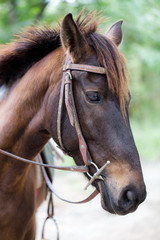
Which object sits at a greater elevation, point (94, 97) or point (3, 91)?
point (3, 91)

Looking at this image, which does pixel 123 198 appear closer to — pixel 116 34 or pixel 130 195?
pixel 130 195

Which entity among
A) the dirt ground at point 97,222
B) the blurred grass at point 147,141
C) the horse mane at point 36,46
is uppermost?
the horse mane at point 36,46

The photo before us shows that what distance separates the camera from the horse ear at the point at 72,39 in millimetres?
1875

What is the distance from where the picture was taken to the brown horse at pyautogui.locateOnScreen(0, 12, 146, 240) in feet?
5.96

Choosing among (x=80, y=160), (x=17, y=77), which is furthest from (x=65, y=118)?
(x=17, y=77)

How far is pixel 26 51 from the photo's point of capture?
225 centimetres

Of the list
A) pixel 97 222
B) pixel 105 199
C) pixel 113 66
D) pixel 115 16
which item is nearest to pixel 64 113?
pixel 113 66

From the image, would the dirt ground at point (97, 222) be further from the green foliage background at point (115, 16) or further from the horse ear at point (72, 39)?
the horse ear at point (72, 39)

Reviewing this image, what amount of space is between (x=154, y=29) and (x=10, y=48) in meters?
5.42

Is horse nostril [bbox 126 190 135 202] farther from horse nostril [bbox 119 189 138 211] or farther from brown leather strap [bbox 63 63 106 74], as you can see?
brown leather strap [bbox 63 63 106 74]

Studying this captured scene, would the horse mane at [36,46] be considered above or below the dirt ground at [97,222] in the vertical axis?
above

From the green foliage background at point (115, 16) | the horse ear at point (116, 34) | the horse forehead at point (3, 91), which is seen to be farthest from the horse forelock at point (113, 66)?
the green foliage background at point (115, 16)

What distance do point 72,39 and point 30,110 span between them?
59 centimetres

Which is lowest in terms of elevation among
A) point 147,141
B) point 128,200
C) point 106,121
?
point 147,141
